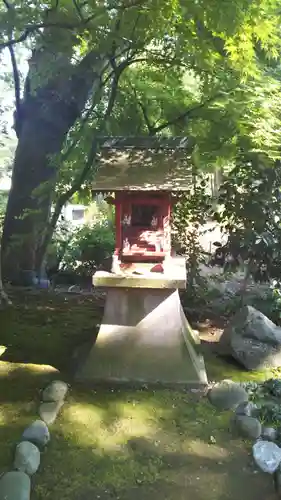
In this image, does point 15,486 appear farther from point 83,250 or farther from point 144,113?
point 83,250

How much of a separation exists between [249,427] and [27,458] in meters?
1.67

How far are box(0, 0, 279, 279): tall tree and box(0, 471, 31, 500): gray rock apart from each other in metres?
3.58

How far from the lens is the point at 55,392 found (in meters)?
4.16

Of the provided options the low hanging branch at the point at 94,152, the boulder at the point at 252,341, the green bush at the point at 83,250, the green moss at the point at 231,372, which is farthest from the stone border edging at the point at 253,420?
the green bush at the point at 83,250

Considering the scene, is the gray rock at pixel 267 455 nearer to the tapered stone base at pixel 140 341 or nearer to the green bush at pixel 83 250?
the tapered stone base at pixel 140 341

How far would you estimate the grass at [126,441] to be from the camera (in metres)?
3.10

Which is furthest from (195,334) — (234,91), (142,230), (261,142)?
(234,91)

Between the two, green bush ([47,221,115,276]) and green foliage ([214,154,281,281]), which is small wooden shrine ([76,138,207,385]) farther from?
green bush ([47,221,115,276])

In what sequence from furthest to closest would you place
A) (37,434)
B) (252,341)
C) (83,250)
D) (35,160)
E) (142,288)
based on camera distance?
(83,250) → (35,160) → (252,341) → (142,288) → (37,434)

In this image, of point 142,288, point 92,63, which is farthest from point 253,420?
point 92,63

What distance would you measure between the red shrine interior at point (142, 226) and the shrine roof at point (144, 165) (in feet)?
→ 0.44

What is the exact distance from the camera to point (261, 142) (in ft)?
17.8

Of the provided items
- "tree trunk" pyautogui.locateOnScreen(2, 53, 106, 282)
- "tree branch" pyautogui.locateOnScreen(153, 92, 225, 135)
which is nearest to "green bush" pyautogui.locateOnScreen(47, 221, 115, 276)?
"tree trunk" pyautogui.locateOnScreen(2, 53, 106, 282)

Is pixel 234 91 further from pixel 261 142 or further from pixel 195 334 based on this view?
pixel 195 334
